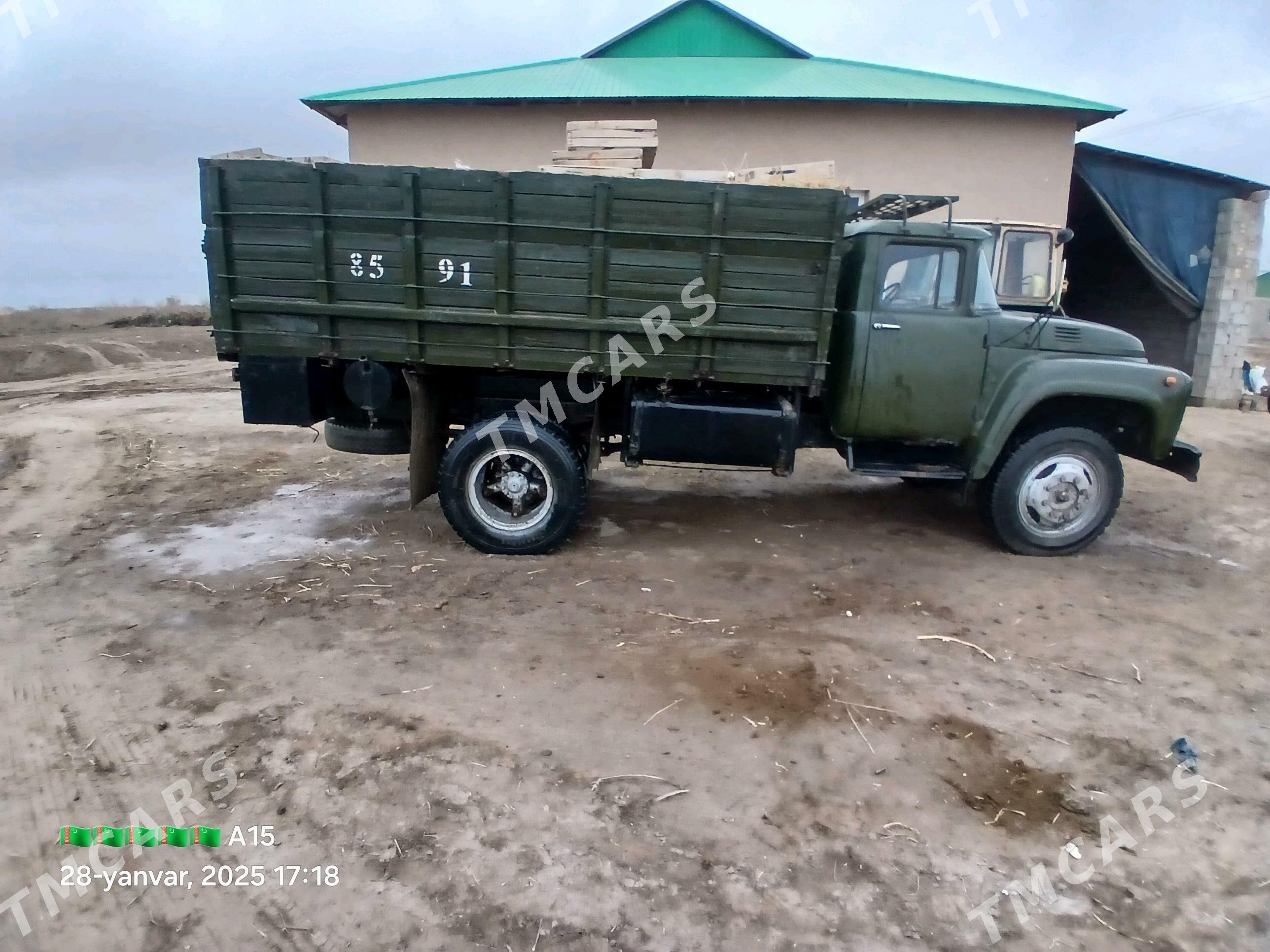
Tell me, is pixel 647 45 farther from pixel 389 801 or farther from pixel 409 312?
pixel 389 801

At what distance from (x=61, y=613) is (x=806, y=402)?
495cm

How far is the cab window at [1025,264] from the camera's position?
10969mm

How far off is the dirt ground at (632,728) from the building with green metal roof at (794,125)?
8207 millimetres

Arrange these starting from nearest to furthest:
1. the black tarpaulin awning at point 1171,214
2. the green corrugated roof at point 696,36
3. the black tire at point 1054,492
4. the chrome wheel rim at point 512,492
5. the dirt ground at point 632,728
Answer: the dirt ground at point 632,728, the chrome wheel rim at point 512,492, the black tire at point 1054,492, the black tarpaulin awning at point 1171,214, the green corrugated roof at point 696,36

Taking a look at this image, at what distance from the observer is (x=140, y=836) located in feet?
8.96

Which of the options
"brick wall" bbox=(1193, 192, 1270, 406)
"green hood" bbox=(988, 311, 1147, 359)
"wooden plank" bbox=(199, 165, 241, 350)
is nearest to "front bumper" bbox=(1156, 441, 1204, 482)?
"green hood" bbox=(988, 311, 1147, 359)

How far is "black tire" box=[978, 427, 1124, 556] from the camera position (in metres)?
5.65

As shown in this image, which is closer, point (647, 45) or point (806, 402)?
point (806, 402)

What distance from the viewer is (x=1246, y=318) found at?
43.2 feet

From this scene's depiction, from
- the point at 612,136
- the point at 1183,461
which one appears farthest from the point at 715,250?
the point at 1183,461

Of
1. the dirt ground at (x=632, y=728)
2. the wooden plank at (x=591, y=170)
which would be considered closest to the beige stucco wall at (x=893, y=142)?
the wooden plank at (x=591, y=170)

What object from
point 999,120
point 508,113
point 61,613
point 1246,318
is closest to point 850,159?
point 999,120

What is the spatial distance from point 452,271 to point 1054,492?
451 cm

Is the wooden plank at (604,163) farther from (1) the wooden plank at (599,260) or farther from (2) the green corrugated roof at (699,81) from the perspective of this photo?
(2) the green corrugated roof at (699,81)
